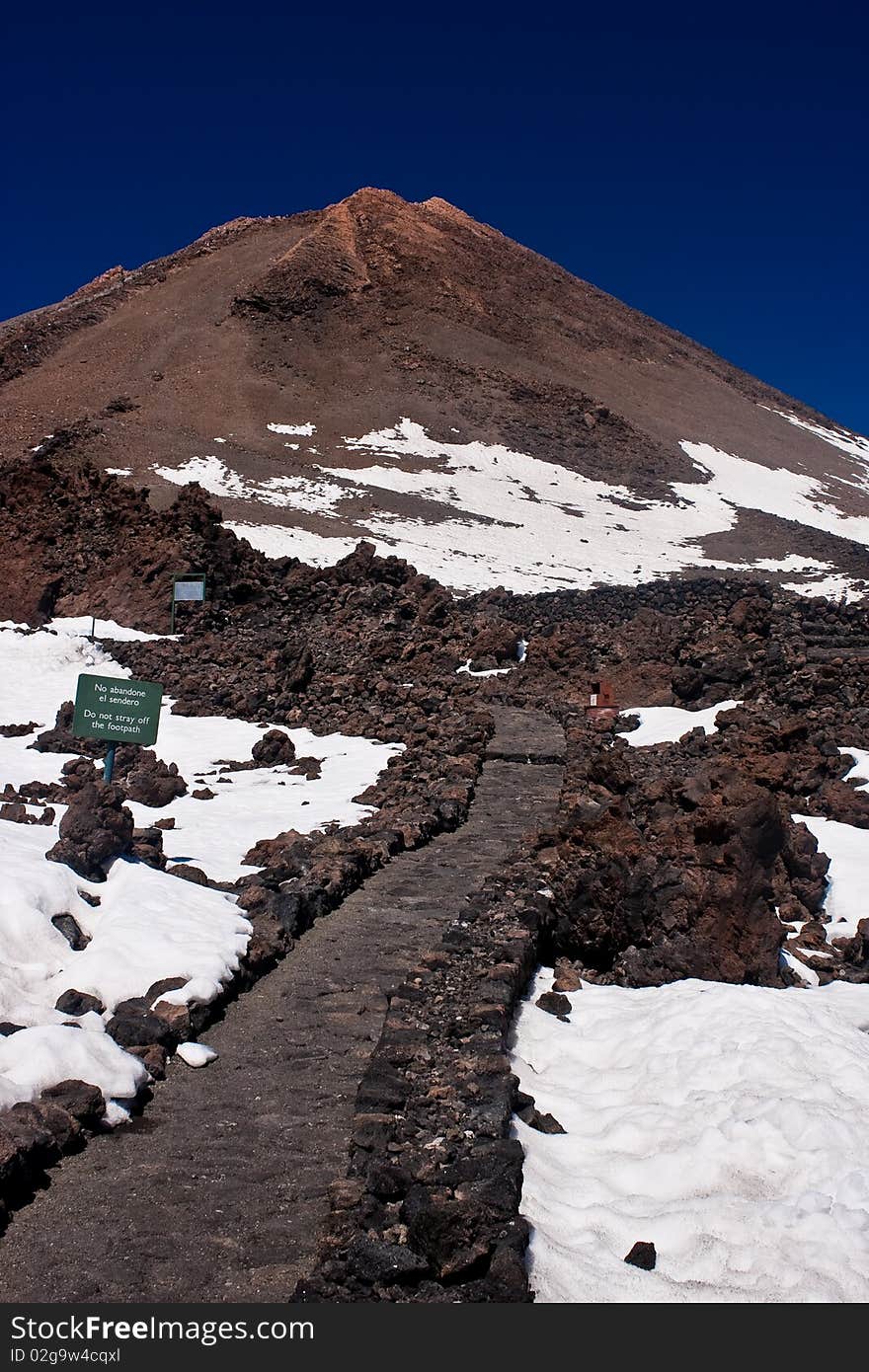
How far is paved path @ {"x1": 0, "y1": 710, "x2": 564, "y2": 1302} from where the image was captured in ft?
13.0

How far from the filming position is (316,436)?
52.1 metres

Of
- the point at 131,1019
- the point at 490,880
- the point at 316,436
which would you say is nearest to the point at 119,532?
the point at 490,880

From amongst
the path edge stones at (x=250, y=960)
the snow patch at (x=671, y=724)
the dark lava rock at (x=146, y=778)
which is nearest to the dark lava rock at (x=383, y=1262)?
the path edge stones at (x=250, y=960)

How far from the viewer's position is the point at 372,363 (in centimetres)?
6438

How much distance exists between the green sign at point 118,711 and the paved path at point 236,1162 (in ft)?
10.3

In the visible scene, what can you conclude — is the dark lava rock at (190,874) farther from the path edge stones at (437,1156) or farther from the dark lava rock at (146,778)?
the dark lava rock at (146,778)

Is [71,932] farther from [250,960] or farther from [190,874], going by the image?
[190,874]

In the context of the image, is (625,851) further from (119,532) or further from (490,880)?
(119,532)

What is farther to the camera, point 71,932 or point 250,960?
point 250,960

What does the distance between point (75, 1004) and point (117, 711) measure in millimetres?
4410

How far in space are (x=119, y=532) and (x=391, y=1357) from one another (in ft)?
81.0

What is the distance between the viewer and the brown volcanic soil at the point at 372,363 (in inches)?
2029

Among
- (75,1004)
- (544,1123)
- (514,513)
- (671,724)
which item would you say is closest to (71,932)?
(75,1004)

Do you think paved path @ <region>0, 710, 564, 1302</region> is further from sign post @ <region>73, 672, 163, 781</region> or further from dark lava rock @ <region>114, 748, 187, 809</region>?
dark lava rock @ <region>114, 748, 187, 809</region>
